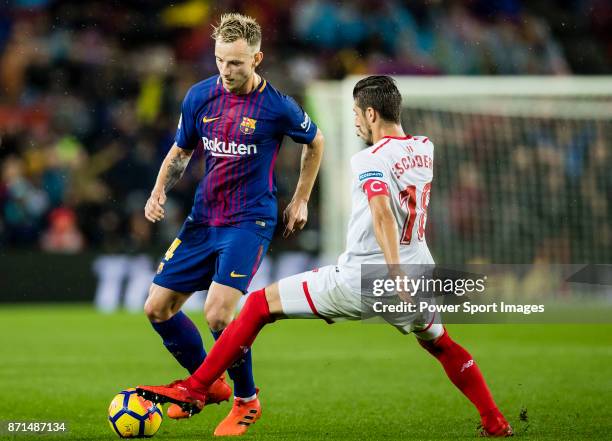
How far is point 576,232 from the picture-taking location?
15.9 metres

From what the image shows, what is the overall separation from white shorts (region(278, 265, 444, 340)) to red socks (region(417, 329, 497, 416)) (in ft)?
0.74

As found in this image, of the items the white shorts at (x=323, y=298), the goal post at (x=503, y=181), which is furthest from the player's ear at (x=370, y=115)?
the goal post at (x=503, y=181)

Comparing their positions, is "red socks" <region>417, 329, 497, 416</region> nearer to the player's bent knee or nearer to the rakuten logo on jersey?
the player's bent knee

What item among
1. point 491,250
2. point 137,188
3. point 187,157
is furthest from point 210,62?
point 187,157

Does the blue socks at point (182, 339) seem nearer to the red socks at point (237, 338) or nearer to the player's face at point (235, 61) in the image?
the red socks at point (237, 338)

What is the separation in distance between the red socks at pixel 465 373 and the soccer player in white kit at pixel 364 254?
0.05 ft

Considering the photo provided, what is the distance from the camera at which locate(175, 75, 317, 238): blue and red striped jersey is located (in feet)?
21.8

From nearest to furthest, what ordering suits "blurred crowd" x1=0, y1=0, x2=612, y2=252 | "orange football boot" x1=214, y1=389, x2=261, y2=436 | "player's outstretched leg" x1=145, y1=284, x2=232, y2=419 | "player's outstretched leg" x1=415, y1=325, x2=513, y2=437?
"player's outstretched leg" x1=415, y1=325, x2=513, y2=437 < "orange football boot" x1=214, y1=389, x2=261, y2=436 < "player's outstretched leg" x1=145, y1=284, x2=232, y2=419 < "blurred crowd" x1=0, y1=0, x2=612, y2=252

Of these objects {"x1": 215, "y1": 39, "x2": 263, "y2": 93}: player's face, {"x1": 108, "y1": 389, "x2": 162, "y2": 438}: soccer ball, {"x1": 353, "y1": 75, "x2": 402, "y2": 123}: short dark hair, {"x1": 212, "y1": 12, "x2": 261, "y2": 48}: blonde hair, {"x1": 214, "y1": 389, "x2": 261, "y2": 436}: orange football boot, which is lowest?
{"x1": 214, "y1": 389, "x2": 261, "y2": 436}: orange football boot

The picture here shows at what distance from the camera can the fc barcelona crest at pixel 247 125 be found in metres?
6.62

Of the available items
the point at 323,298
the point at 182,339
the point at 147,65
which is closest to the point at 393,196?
the point at 323,298

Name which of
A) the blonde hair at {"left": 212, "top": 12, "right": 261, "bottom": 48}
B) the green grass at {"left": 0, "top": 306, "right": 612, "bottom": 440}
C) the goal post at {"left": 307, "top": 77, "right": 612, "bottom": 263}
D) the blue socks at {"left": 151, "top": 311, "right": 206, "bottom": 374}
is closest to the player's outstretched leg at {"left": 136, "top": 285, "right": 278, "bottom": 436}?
the green grass at {"left": 0, "top": 306, "right": 612, "bottom": 440}

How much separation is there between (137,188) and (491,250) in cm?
529

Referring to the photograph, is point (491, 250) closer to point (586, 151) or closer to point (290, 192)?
point (586, 151)
